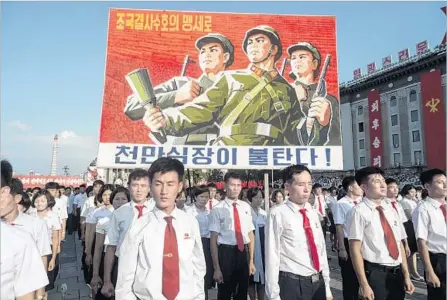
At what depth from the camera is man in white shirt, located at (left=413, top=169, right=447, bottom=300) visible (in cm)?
324

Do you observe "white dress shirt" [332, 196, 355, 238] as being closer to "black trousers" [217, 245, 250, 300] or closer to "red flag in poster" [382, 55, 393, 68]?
"black trousers" [217, 245, 250, 300]

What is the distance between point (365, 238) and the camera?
3.15 m

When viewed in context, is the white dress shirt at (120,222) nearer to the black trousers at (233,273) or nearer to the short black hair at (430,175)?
the black trousers at (233,273)

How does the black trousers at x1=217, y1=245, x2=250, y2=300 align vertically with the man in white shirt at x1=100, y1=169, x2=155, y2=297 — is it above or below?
below

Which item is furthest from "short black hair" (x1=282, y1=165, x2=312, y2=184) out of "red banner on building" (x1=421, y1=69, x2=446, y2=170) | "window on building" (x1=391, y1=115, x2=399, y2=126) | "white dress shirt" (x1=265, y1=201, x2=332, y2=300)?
"window on building" (x1=391, y1=115, x2=399, y2=126)

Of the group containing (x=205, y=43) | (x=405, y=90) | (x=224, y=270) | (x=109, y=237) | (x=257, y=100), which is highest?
(x=405, y=90)

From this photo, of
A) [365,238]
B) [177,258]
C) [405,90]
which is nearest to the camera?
[177,258]

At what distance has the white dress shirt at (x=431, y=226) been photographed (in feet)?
11.0

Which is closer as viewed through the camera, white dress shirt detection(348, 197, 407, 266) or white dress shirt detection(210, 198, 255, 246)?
white dress shirt detection(348, 197, 407, 266)

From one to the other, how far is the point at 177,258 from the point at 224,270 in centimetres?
205

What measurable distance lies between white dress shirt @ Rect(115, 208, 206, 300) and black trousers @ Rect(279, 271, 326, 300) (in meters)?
0.81

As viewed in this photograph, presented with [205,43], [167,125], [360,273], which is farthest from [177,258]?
[205,43]

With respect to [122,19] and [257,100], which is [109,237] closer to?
[257,100]

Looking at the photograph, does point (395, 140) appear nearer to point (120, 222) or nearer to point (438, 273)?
point (438, 273)
